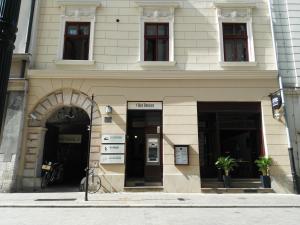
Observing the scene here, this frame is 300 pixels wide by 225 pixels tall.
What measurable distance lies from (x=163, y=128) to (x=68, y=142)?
5844 millimetres

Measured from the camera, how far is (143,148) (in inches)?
532

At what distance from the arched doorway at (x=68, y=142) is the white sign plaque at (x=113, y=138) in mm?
2322

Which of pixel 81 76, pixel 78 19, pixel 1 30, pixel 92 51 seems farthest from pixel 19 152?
pixel 1 30

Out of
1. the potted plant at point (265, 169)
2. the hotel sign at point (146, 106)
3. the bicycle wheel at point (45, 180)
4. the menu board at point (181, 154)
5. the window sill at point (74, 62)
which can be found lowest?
the bicycle wheel at point (45, 180)

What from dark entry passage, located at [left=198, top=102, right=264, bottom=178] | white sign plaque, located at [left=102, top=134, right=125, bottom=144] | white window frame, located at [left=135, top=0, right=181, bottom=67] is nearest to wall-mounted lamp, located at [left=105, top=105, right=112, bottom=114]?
white sign plaque, located at [left=102, top=134, right=125, bottom=144]

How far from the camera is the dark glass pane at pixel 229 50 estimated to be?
14044mm

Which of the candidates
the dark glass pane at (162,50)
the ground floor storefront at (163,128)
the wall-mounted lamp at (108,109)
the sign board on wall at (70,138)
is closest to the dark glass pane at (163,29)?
the dark glass pane at (162,50)

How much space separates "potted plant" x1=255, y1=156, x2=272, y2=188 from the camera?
12500 millimetres

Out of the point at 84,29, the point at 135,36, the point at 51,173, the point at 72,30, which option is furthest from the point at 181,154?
the point at 72,30

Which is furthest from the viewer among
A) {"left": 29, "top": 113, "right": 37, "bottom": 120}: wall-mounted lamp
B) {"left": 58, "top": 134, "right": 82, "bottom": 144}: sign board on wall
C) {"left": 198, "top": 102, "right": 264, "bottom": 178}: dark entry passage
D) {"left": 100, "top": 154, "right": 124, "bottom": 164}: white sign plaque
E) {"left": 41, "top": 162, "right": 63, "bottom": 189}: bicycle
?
{"left": 58, "top": 134, "right": 82, "bottom": 144}: sign board on wall

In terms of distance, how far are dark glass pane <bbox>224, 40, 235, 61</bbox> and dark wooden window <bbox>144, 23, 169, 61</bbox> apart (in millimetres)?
2781

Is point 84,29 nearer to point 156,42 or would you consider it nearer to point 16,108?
point 156,42

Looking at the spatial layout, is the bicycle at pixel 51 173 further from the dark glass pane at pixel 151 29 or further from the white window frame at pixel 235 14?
the white window frame at pixel 235 14

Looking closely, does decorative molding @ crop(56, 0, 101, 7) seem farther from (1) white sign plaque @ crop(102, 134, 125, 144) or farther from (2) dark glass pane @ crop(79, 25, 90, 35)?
(1) white sign plaque @ crop(102, 134, 125, 144)
